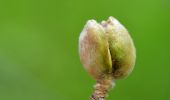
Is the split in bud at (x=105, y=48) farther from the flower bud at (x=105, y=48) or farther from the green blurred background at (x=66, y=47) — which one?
the green blurred background at (x=66, y=47)

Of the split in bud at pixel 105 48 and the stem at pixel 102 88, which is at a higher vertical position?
the split in bud at pixel 105 48

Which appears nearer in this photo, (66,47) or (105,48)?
(105,48)

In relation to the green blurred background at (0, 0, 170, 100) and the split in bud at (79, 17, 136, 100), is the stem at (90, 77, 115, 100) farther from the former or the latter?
the green blurred background at (0, 0, 170, 100)

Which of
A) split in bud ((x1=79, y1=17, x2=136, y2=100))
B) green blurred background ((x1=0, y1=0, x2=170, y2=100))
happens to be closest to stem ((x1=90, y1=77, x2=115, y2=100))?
split in bud ((x1=79, y1=17, x2=136, y2=100))

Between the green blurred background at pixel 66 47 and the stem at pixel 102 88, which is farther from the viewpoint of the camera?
the green blurred background at pixel 66 47

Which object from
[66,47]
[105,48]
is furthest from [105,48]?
[66,47]

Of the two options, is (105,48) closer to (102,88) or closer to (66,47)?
(102,88)

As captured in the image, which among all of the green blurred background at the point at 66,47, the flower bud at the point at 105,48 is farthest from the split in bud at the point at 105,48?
the green blurred background at the point at 66,47
